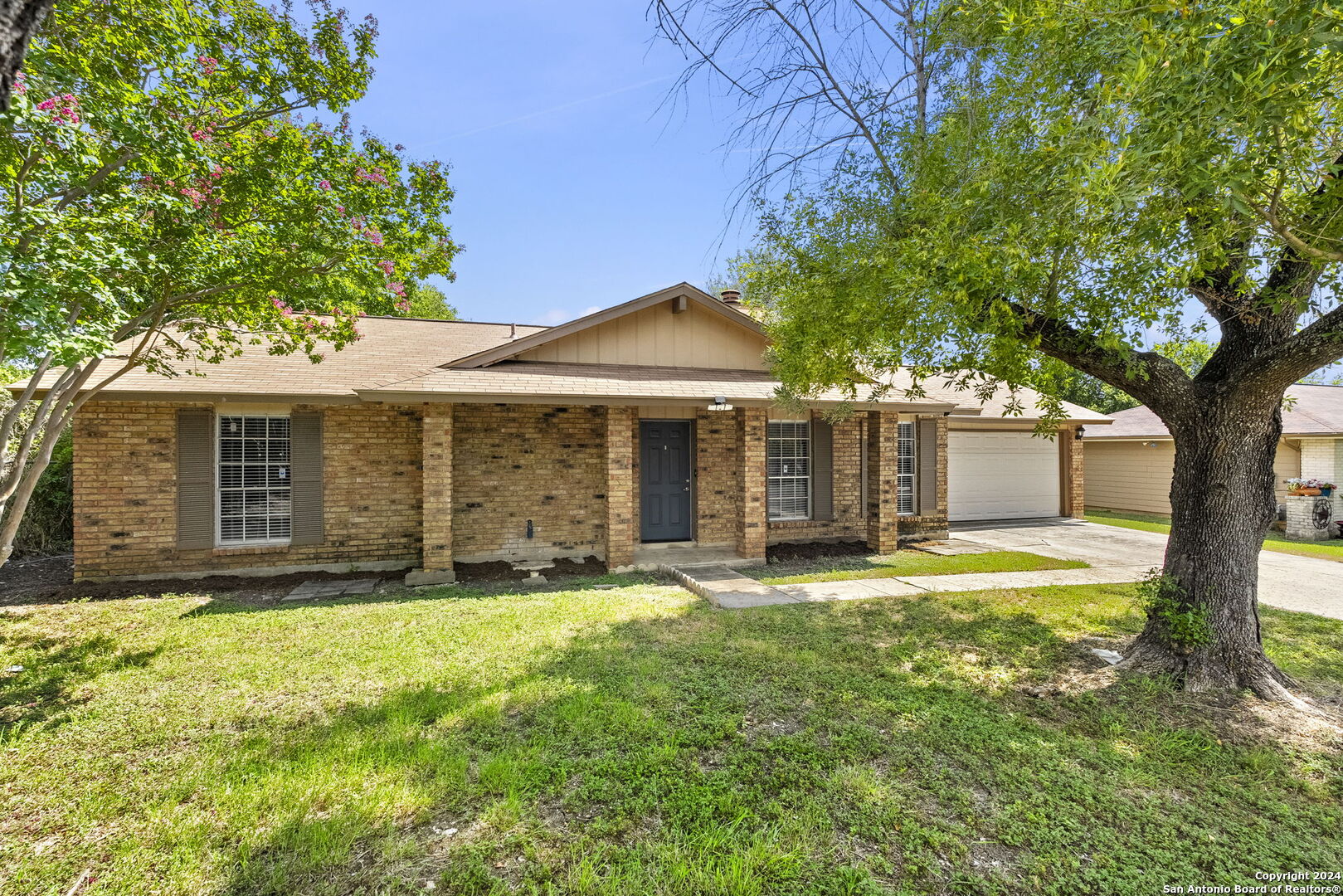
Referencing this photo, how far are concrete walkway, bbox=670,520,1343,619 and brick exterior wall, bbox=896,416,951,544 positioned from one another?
39.5 inches

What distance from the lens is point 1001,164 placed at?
4.00 m

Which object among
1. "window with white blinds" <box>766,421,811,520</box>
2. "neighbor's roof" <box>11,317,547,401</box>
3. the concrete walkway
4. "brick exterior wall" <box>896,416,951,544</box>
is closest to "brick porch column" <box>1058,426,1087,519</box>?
the concrete walkway

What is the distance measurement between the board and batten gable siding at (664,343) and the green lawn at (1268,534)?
281 inches

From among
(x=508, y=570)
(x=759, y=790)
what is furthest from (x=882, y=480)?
(x=759, y=790)

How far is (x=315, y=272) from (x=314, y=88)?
5.98ft

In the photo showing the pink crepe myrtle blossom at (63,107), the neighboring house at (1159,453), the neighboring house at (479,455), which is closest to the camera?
the pink crepe myrtle blossom at (63,107)

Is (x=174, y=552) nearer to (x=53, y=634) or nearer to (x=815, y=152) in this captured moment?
(x=53, y=634)

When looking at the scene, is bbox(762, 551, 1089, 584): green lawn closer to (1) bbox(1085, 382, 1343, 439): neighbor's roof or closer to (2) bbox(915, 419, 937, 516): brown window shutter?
(2) bbox(915, 419, 937, 516): brown window shutter

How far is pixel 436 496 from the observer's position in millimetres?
7926

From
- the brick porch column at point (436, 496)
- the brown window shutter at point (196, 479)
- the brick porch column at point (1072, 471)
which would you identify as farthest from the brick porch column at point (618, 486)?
the brick porch column at point (1072, 471)

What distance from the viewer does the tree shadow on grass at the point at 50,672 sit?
3980 millimetres

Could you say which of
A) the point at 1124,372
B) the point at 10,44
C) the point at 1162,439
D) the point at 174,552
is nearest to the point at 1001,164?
the point at 1124,372

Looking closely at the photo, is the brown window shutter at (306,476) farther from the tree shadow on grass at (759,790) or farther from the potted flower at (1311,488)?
the potted flower at (1311,488)

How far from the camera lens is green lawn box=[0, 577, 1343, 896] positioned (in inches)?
103
